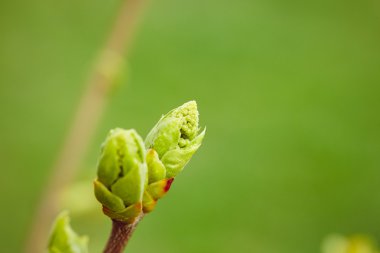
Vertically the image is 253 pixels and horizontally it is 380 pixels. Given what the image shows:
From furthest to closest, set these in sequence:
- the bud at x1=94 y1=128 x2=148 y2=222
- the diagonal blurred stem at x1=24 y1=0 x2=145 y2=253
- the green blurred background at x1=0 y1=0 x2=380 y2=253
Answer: the green blurred background at x1=0 y1=0 x2=380 y2=253 → the diagonal blurred stem at x1=24 y1=0 x2=145 y2=253 → the bud at x1=94 y1=128 x2=148 y2=222

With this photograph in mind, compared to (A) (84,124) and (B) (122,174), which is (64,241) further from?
(A) (84,124)

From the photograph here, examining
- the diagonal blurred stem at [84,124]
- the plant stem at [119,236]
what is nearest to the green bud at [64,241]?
the plant stem at [119,236]

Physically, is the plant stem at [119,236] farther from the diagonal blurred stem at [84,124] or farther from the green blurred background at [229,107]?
the green blurred background at [229,107]

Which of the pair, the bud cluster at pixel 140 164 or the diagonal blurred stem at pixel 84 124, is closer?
the bud cluster at pixel 140 164

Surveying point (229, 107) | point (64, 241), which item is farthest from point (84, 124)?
point (229, 107)

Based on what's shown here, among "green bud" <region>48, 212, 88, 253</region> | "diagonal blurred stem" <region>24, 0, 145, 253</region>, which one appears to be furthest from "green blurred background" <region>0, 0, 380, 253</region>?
"green bud" <region>48, 212, 88, 253</region>

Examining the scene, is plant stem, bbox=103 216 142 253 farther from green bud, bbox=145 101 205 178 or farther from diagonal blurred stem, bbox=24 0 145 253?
diagonal blurred stem, bbox=24 0 145 253

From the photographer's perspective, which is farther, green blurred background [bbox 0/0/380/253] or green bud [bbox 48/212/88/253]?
green blurred background [bbox 0/0/380/253]
